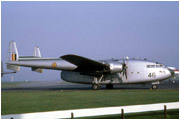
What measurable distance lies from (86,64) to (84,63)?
0.32m

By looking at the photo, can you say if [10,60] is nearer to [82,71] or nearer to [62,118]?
[82,71]

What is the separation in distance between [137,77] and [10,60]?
13.3 metres

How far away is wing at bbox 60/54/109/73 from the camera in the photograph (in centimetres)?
2509

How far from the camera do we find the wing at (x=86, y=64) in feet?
82.3

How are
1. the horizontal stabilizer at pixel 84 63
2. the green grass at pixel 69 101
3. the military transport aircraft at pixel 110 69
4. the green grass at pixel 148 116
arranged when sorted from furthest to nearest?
the military transport aircraft at pixel 110 69 < the horizontal stabilizer at pixel 84 63 < the green grass at pixel 69 101 < the green grass at pixel 148 116

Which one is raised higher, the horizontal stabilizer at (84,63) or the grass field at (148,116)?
the horizontal stabilizer at (84,63)

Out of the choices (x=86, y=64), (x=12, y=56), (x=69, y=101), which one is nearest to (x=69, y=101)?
(x=69, y=101)

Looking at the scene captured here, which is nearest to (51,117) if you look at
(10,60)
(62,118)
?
(62,118)

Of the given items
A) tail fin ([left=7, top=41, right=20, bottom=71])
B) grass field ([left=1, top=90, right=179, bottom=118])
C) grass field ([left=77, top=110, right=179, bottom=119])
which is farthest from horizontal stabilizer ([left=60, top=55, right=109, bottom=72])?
grass field ([left=77, top=110, right=179, bottom=119])

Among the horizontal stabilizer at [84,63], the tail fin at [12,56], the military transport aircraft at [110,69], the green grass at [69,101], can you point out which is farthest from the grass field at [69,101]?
the tail fin at [12,56]

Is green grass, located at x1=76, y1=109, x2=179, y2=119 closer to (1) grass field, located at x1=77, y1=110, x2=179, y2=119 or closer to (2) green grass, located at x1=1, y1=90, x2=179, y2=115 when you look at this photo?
(1) grass field, located at x1=77, y1=110, x2=179, y2=119

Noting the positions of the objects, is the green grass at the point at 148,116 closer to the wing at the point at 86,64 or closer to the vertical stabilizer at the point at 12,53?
the wing at the point at 86,64

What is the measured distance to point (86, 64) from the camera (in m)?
26.8

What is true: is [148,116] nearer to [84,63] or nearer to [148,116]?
[148,116]
